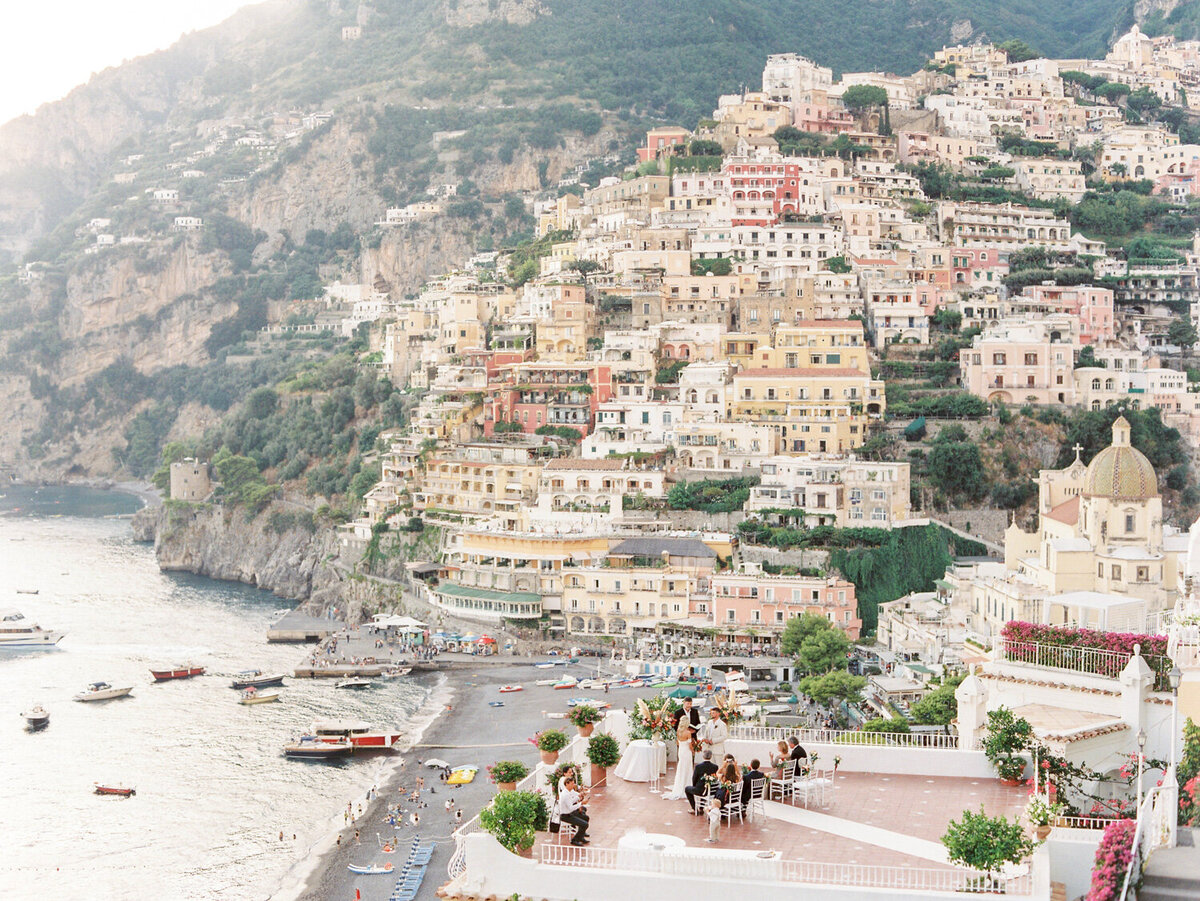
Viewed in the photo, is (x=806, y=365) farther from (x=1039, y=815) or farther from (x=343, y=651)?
(x=1039, y=815)

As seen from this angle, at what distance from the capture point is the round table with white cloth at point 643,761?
14.9 metres

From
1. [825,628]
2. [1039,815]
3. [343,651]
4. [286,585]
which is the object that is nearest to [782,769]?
[1039,815]

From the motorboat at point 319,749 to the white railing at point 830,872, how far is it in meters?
38.0

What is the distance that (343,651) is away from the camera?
6384 cm

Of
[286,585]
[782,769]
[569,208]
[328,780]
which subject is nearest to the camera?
[782,769]

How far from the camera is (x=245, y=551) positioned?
87.4 meters

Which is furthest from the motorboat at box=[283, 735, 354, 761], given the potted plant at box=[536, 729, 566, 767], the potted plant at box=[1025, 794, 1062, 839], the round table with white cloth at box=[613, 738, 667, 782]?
the potted plant at box=[1025, 794, 1062, 839]

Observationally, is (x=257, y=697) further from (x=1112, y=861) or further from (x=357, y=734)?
(x=1112, y=861)

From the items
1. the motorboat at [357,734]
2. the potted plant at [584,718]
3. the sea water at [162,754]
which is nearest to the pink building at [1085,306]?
the sea water at [162,754]

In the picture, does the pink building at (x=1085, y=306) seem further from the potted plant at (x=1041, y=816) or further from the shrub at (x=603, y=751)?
the potted plant at (x=1041, y=816)

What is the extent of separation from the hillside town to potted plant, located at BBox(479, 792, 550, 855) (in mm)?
63

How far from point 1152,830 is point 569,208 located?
306 ft

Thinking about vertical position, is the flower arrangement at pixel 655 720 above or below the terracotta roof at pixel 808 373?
below

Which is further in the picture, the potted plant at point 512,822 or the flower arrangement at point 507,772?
the flower arrangement at point 507,772
